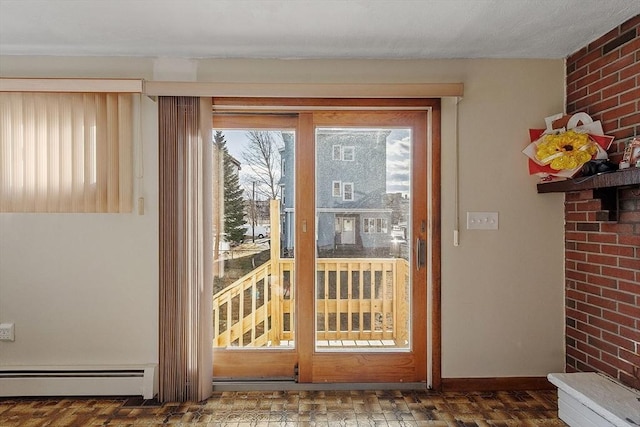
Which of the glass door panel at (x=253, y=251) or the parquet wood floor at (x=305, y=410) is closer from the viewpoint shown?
the parquet wood floor at (x=305, y=410)

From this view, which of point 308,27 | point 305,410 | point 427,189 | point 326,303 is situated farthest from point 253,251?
point 308,27

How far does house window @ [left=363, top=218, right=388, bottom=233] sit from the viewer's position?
3.01 meters

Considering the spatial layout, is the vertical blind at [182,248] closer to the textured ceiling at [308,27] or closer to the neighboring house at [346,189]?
the textured ceiling at [308,27]

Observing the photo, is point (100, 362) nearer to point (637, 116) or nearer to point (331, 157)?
point (331, 157)

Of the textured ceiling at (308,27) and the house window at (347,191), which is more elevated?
the textured ceiling at (308,27)

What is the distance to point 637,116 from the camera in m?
2.34

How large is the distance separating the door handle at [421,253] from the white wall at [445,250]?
129 millimetres

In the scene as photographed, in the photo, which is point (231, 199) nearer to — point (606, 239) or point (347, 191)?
point (347, 191)

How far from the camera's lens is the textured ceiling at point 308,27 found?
2.20 meters

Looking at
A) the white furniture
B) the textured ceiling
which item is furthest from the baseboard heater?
the white furniture

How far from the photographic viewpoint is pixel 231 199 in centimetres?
301

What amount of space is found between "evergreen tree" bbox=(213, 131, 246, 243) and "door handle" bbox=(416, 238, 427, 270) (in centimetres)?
120

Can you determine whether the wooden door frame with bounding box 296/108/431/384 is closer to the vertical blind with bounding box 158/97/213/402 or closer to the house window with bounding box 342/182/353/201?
the house window with bounding box 342/182/353/201

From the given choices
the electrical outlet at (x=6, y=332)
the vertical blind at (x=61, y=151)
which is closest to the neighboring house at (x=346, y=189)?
the vertical blind at (x=61, y=151)
